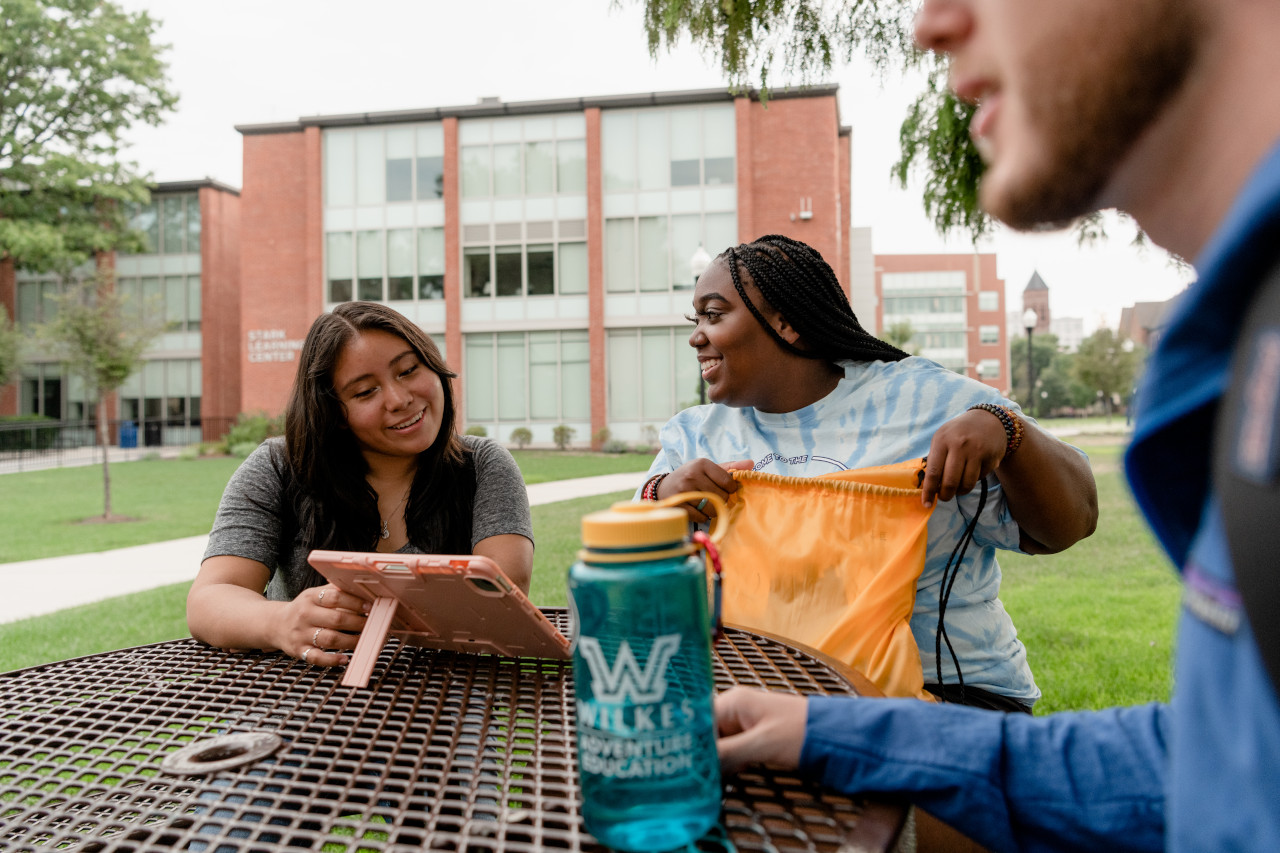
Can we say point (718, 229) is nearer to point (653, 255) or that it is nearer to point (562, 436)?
point (653, 255)

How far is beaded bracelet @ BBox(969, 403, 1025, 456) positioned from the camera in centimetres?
176

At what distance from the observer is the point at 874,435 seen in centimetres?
214

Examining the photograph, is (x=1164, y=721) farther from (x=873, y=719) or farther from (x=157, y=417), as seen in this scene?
(x=157, y=417)

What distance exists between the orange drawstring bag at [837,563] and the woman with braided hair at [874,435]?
0.27ft

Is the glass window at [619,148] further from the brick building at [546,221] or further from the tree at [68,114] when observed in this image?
the tree at [68,114]

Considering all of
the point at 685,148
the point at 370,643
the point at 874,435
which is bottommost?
the point at 370,643

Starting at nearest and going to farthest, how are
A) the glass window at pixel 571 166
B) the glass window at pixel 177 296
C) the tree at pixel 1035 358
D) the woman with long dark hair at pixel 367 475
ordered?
1. the woman with long dark hair at pixel 367 475
2. the glass window at pixel 571 166
3. the glass window at pixel 177 296
4. the tree at pixel 1035 358

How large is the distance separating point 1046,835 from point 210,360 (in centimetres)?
3115

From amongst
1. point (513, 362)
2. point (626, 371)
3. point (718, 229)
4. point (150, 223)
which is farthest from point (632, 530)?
point (150, 223)

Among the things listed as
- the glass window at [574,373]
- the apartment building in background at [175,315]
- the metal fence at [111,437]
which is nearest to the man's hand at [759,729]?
the glass window at [574,373]

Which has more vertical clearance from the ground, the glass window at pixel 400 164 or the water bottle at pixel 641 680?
the glass window at pixel 400 164

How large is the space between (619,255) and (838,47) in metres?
19.4

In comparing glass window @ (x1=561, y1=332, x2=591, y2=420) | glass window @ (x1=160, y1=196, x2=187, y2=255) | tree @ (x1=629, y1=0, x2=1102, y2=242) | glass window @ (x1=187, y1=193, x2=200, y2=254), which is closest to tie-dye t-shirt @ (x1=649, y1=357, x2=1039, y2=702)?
tree @ (x1=629, y1=0, x2=1102, y2=242)

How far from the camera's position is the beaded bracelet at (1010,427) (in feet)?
5.79
